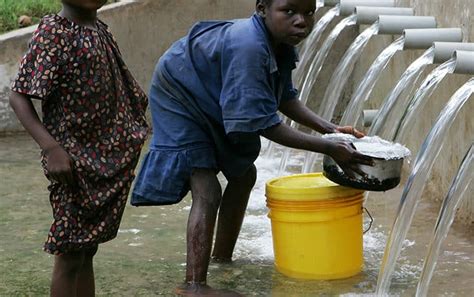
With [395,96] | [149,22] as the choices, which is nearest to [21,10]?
[149,22]

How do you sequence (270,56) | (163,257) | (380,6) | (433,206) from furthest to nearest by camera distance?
(380,6)
(433,206)
(163,257)
(270,56)

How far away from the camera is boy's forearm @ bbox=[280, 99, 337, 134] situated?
4.96 meters

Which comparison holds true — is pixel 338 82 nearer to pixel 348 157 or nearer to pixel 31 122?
pixel 348 157

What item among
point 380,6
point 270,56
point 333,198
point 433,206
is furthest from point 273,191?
point 380,6

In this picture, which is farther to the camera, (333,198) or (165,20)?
(165,20)

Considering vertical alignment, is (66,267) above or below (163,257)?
above

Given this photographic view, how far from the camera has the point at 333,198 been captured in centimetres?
477

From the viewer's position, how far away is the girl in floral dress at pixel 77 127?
3.72 m

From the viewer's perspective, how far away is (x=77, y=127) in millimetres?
3834

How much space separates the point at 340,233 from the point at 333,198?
0.58 ft

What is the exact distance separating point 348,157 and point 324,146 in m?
0.11

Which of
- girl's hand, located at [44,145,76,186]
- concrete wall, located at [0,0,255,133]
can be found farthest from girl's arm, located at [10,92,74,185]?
concrete wall, located at [0,0,255,133]

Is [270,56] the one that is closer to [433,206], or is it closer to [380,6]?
[433,206]

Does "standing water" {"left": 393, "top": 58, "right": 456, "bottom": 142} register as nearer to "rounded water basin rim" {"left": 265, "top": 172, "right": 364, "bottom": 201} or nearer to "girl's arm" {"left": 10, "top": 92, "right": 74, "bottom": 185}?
"rounded water basin rim" {"left": 265, "top": 172, "right": 364, "bottom": 201}
